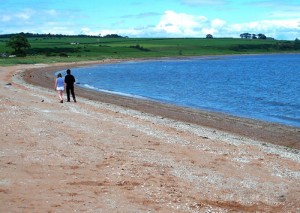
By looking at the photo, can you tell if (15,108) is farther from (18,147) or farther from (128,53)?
(128,53)

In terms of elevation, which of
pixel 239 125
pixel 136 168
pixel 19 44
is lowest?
pixel 239 125

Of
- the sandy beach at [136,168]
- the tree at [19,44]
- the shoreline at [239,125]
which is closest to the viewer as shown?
the sandy beach at [136,168]

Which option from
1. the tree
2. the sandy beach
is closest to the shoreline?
the sandy beach

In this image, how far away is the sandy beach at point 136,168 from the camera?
9.52 m

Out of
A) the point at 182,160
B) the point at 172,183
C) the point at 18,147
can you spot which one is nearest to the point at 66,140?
the point at 18,147

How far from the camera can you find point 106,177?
11086 millimetres

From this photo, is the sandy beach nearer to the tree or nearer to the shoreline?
the shoreline

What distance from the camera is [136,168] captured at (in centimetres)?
1210

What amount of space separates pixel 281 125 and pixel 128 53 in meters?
126

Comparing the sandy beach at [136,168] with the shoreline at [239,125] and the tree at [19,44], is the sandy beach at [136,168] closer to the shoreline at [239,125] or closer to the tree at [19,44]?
the shoreline at [239,125]

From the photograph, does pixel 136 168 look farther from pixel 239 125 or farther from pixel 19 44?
pixel 19 44

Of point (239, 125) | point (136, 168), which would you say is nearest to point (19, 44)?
point (239, 125)

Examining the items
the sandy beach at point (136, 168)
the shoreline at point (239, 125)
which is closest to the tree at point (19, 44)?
the shoreline at point (239, 125)

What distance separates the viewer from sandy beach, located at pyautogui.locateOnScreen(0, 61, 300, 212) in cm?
→ 952
